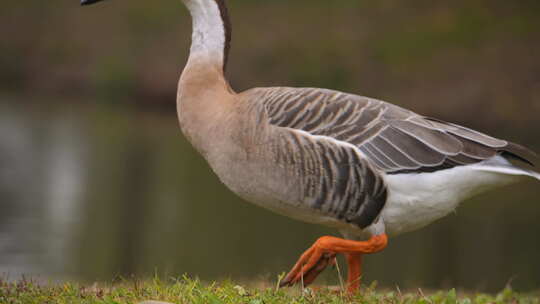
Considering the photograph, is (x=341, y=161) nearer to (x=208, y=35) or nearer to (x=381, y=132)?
(x=381, y=132)

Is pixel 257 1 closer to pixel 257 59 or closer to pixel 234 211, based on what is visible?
pixel 257 59

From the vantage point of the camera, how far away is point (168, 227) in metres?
14.0

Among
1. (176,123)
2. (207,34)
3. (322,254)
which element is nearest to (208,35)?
(207,34)

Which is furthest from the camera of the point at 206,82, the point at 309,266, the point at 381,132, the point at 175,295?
the point at 206,82

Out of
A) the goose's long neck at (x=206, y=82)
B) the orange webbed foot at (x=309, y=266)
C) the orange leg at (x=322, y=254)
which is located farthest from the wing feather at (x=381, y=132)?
the orange webbed foot at (x=309, y=266)

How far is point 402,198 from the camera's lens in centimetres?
510

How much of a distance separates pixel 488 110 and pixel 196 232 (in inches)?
489

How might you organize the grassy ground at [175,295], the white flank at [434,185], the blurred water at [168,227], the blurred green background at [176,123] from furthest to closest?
the blurred green background at [176,123] → the blurred water at [168,227] → the white flank at [434,185] → the grassy ground at [175,295]

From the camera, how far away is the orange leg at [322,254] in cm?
496

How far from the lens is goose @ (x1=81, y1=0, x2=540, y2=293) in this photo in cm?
501

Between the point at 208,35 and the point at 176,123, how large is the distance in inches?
743

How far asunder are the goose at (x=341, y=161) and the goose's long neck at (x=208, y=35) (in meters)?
0.31

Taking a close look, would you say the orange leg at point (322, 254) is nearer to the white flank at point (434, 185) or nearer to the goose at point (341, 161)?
the goose at point (341, 161)

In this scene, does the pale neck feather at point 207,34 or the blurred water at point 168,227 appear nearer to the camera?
the pale neck feather at point 207,34
